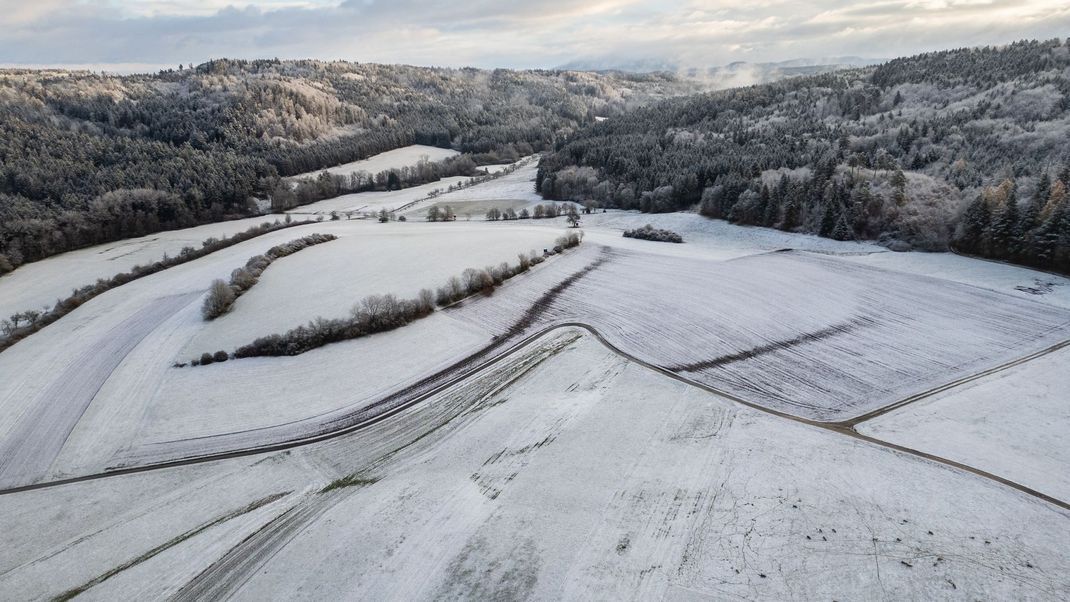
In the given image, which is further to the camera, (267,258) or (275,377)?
(267,258)

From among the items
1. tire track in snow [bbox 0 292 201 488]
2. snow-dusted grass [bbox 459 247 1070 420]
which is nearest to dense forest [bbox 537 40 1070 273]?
snow-dusted grass [bbox 459 247 1070 420]

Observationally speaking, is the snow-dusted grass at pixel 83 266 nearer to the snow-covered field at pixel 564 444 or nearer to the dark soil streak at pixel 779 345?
the snow-covered field at pixel 564 444

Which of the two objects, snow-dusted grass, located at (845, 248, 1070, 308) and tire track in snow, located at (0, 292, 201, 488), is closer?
tire track in snow, located at (0, 292, 201, 488)

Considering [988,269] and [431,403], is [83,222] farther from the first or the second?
[988,269]

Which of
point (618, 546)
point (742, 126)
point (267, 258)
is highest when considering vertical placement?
point (742, 126)

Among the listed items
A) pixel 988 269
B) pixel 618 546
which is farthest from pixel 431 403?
pixel 988 269

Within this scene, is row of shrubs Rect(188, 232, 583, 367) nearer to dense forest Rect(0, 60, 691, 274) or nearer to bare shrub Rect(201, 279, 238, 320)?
bare shrub Rect(201, 279, 238, 320)

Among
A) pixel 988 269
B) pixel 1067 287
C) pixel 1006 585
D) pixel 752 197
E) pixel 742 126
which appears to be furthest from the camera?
pixel 742 126
